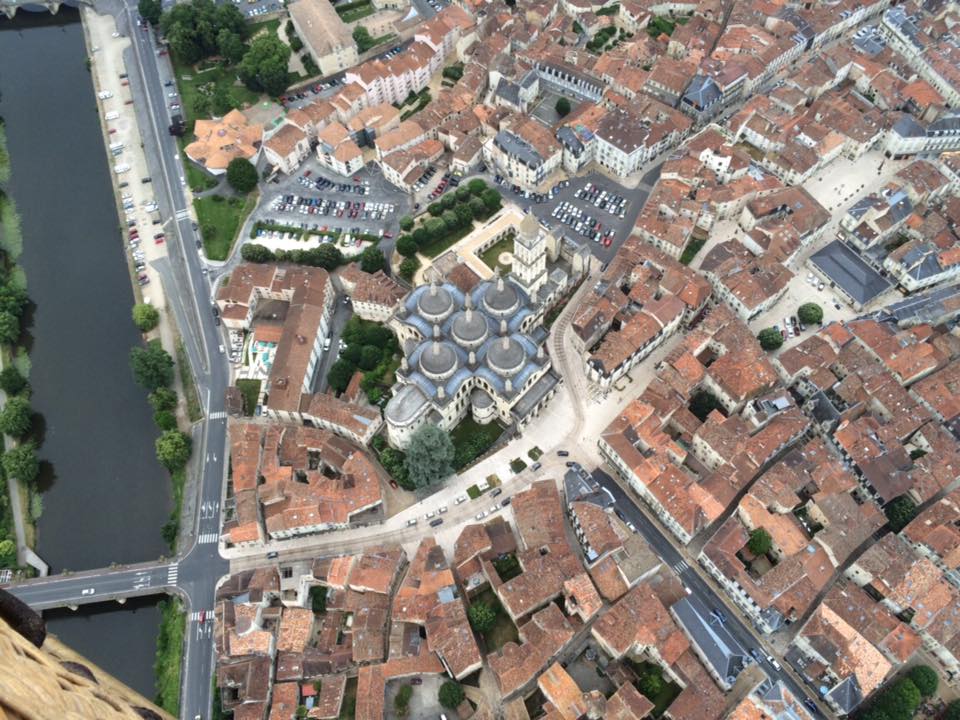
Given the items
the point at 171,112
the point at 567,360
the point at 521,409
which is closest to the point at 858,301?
the point at 567,360

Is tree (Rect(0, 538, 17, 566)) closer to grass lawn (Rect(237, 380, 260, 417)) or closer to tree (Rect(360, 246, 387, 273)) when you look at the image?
grass lawn (Rect(237, 380, 260, 417))

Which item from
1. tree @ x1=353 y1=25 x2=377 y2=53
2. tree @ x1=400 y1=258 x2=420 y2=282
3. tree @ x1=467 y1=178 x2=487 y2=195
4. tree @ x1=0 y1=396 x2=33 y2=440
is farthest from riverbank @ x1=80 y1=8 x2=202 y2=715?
tree @ x1=467 y1=178 x2=487 y2=195

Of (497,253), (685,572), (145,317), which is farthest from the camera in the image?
(497,253)

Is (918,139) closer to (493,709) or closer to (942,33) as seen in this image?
(942,33)

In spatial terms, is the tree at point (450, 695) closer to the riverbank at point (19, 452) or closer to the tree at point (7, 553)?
the riverbank at point (19, 452)

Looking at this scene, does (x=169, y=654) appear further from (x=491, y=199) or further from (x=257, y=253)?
(x=491, y=199)

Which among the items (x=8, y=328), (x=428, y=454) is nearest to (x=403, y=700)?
(x=428, y=454)

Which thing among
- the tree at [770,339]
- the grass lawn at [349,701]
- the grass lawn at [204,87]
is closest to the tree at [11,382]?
the grass lawn at [204,87]
